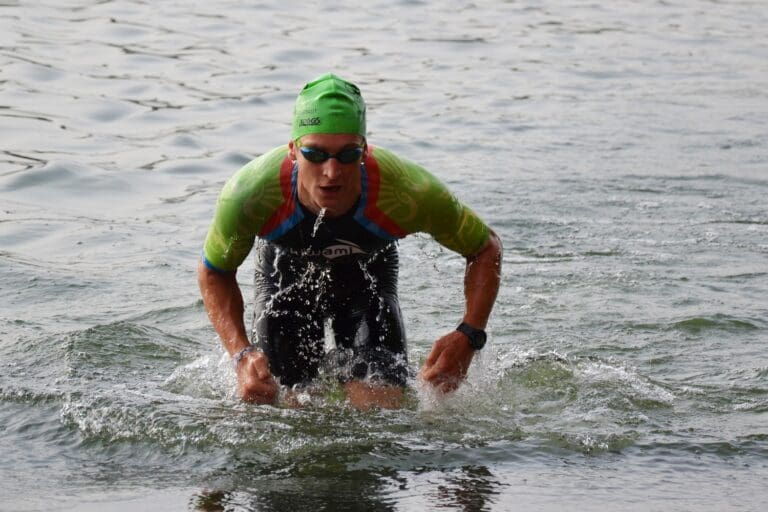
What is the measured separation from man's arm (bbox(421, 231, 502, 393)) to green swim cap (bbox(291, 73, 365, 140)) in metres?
0.88

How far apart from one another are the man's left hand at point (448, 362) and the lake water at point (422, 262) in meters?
0.26

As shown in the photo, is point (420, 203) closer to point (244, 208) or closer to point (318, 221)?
point (318, 221)

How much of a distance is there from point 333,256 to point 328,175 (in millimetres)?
715

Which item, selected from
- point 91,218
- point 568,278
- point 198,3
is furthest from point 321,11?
point 568,278

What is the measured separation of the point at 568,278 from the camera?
945cm

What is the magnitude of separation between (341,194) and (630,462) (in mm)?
1776

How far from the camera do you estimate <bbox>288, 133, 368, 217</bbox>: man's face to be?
5.71 metres

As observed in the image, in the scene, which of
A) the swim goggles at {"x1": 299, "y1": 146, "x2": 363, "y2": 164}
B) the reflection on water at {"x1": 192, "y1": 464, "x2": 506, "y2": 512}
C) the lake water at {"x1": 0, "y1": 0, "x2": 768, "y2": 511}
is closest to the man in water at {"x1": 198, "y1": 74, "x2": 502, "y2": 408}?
the swim goggles at {"x1": 299, "y1": 146, "x2": 363, "y2": 164}

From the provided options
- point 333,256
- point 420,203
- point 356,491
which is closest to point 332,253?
point 333,256

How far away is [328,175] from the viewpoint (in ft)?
18.8

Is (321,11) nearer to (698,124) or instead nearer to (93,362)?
(698,124)

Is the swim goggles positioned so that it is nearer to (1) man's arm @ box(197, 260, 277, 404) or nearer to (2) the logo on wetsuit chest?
(2) the logo on wetsuit chest

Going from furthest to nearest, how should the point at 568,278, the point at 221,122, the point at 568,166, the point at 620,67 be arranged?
the point at 620,67 < the point at 221,122 < the point at 568,166 < the point at 568,278

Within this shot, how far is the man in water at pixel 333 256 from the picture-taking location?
5.80m
